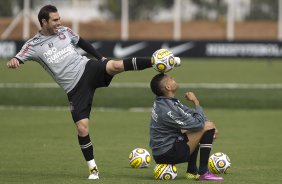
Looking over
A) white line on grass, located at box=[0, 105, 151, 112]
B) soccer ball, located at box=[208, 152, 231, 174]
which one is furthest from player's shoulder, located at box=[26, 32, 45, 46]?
white line on grass, located at box=[0, 105, 151, 112]

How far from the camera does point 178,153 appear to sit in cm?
1159

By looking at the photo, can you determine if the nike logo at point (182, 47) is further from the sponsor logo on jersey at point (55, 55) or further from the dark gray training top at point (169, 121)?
the dark gray training top at point (169, 121)

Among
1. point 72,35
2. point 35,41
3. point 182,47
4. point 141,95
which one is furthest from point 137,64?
point 182,47

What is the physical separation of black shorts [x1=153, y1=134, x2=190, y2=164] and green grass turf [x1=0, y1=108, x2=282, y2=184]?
0.29 metres

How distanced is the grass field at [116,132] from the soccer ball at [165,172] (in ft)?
0.45

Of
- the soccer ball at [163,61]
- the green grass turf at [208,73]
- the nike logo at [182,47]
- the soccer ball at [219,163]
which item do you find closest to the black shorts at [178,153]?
the soccer ball at [219,163]

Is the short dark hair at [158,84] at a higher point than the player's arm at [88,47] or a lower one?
lower

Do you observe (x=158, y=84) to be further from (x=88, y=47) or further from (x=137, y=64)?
(x=88, y=47)

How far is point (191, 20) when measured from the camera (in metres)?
60.9

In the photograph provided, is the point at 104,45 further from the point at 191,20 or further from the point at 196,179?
the point at 196,179

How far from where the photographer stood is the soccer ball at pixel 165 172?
38.6 feet

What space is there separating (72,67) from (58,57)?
0.24 metres

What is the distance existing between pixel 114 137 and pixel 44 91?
11.2 m

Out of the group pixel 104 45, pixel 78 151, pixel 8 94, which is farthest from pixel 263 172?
pixel 104 45
